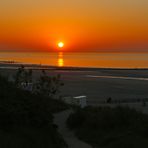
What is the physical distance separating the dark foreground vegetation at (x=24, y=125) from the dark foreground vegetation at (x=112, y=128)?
2.02 metres

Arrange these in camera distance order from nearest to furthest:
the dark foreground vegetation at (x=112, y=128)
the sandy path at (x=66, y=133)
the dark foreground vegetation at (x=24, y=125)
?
the dark foreground vegetation at (x=24, y=125)
the dark foreground vegetation at (x=112, y=128)
the sandy path at (x=66, y=133)

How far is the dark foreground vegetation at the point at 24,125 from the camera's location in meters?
11.8

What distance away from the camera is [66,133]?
17438 mm

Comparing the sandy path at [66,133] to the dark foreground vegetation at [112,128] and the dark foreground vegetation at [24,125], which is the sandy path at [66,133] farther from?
the dark foreground vegetation at [24,125]

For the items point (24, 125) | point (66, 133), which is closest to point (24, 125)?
point (24, 125)

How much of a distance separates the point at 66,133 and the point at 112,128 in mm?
2154

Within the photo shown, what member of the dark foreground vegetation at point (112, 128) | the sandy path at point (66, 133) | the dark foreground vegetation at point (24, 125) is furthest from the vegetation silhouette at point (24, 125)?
the dark foreground vegetation at point (112, 128)

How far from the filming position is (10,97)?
15516 millimetres

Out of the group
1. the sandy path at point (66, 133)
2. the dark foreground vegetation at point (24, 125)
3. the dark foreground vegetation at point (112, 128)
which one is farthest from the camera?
the sandy path at point (66, 133)

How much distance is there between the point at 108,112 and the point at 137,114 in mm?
1442

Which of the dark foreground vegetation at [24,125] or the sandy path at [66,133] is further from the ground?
the dark foreground vegetation at [24,125]

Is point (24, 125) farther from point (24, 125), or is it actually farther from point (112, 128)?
point (112, 128)

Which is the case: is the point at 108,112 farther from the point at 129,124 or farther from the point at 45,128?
the point at 45,128

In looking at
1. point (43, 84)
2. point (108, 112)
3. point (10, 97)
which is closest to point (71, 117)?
point (108, 112)
